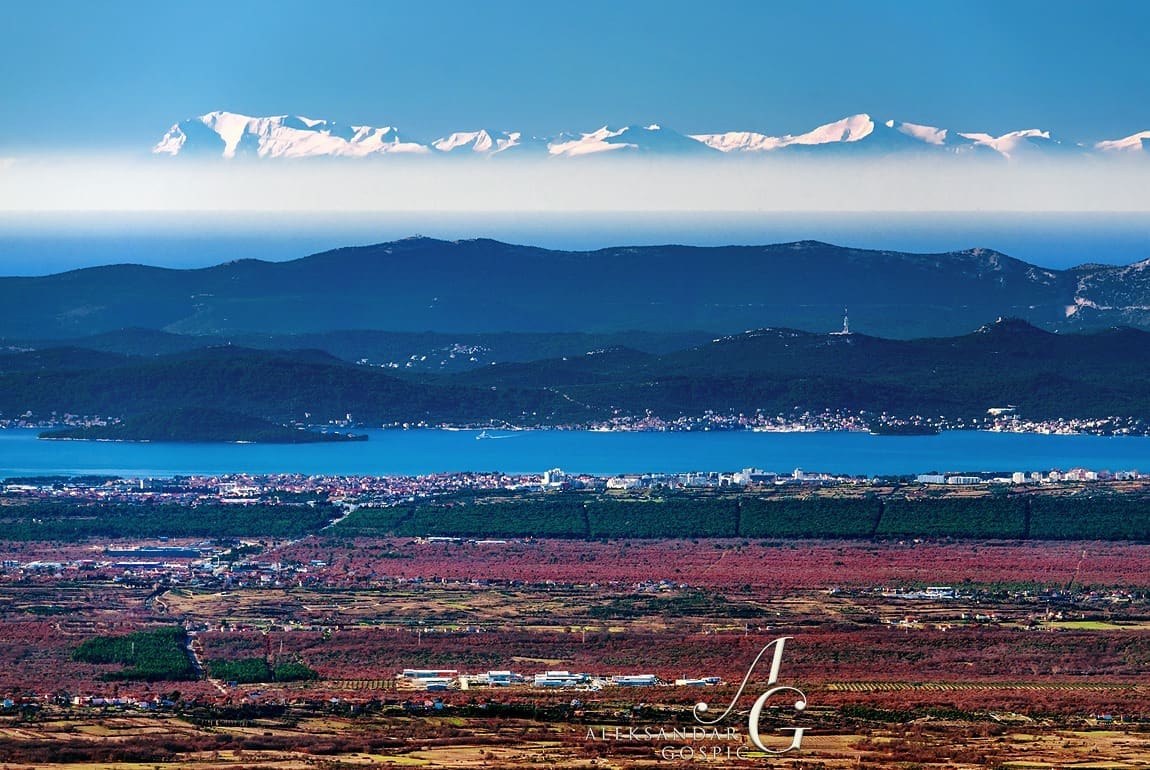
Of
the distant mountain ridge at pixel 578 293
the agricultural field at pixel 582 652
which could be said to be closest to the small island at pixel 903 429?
the agricultural field at pixel 582 652

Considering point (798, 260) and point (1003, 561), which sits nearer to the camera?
point (1003, 561)

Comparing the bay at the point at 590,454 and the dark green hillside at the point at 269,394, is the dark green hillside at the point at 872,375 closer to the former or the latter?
the dark green hillside at the point at 269,394

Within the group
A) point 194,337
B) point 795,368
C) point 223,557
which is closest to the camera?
Result: point 223,557

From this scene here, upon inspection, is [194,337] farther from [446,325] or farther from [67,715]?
[67,715]

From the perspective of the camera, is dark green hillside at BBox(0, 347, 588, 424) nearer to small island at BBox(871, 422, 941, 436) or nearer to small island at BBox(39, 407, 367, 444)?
small island at BBox(39, 407, 367, 444)

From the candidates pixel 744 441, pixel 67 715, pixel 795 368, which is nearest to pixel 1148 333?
pixel 795 368

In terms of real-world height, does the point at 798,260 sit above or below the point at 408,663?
A: above

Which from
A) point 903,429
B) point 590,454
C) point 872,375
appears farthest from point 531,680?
point 872,375

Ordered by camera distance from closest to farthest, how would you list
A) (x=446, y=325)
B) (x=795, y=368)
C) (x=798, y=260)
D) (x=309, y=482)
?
(x=309, y=482) → (x=795, y=368) → (x=446, y=325) → (x=798, y=260)
